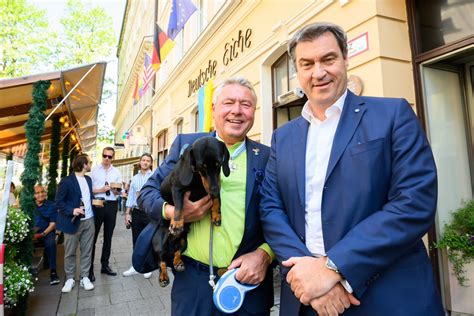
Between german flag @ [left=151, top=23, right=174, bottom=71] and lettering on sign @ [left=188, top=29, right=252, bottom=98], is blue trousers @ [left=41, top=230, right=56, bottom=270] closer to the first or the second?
lettering on sign @ [left=188, top=29, right=252, bottom=98]

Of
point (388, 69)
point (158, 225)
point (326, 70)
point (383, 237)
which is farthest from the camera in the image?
point (388, 69)

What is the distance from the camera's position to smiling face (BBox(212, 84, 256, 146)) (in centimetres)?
199

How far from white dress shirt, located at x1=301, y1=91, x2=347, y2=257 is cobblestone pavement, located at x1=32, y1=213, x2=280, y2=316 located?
3.20m

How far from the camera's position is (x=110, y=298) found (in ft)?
16.0

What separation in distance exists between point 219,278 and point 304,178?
777 mm

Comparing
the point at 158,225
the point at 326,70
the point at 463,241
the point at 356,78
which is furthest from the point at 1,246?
the point at 463,241

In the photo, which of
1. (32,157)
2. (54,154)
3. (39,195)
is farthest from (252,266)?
(54,154)

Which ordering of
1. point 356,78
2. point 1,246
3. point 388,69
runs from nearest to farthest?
point 1,246 → point 388,69 → point 356,78

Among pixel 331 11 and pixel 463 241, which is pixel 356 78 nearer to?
pixel 331 11

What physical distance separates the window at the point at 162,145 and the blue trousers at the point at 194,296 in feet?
46.1

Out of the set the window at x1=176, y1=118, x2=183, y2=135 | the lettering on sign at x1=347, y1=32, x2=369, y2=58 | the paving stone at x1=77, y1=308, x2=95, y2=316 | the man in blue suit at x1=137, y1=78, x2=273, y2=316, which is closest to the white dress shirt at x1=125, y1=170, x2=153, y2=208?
the paving stone at x1=77, y1=308, x2=95, y2=316

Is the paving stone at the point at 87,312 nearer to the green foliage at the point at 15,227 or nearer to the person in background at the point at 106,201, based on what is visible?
the green foliage at the point at 15,227

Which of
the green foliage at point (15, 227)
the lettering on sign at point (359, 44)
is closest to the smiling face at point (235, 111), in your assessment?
the lettering on sign at point (359, 44)

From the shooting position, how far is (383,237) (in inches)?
49.8
